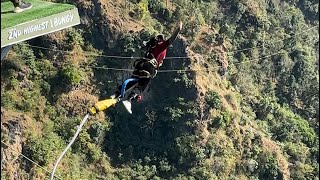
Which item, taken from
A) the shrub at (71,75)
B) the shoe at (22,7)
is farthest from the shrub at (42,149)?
the shoe at (22,7)

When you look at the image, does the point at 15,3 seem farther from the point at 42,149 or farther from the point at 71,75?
the point at 71,75

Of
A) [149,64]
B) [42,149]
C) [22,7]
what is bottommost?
[42,149]

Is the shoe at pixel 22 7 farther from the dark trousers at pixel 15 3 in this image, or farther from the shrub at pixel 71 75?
the shrub at pixel 71 75

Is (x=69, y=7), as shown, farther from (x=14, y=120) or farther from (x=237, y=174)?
(x=237, y=174)

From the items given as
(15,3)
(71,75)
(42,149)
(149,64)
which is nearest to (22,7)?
(15,3)

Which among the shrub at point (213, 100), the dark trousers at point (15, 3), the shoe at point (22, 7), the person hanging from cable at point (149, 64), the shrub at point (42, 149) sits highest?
the person hanging from cable at point (149, 64)

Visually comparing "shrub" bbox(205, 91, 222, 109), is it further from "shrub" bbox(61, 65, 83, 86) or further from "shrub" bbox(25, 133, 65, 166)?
"shrub" bbox(25, 133, 65, 166)

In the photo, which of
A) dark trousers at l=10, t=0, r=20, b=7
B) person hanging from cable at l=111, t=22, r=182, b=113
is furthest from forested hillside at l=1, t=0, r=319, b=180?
person hanging from cable at l=111, t=22, r=182, b=113

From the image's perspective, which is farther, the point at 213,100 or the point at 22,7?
the point at 213,100
